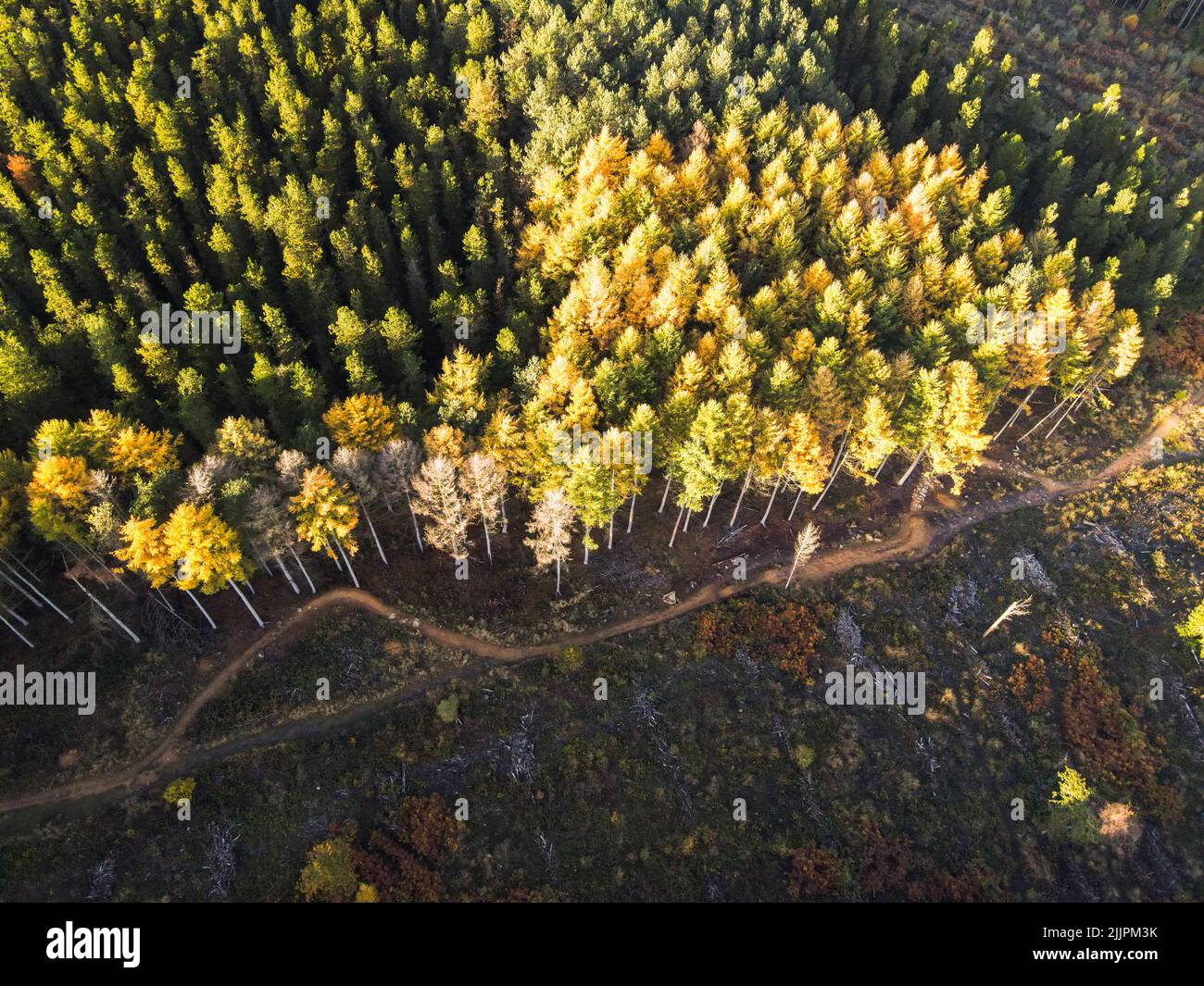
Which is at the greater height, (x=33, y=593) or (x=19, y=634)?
(x=33, y=593)

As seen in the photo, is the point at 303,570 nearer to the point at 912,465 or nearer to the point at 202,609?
the point at 202,609

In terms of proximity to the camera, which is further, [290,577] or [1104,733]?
[1104,733]

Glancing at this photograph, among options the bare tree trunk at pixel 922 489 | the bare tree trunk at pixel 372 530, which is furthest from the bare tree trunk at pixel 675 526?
the bare tree trunk at pixel 372 530

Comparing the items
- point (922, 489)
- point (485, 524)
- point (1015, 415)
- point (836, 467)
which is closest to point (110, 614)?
point (485, 524)

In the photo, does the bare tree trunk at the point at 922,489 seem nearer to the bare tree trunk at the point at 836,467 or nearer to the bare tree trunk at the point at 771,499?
the bare tree trunk at the point at 836,467

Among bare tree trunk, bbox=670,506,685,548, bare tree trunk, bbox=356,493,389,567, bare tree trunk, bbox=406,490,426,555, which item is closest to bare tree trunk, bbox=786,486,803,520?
bare tree trunk, bbox=670,506,685,548

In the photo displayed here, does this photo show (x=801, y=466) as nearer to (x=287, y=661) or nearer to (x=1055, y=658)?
(x=1055, y=658)
